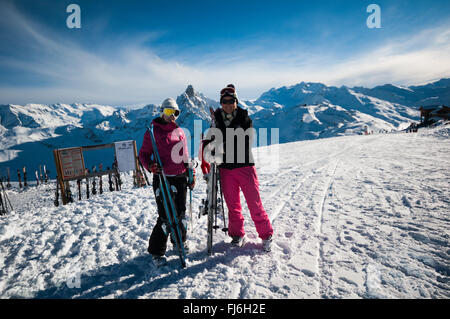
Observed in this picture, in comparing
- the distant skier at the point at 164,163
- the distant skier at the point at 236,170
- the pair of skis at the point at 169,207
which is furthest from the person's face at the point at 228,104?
the pair of skis at the point at 169,207

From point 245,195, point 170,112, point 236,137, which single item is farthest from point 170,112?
point 245,195

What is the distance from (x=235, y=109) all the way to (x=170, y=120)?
1166 millimetres

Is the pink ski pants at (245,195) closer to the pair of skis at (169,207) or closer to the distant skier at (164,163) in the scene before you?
the distant skier at (164,163)

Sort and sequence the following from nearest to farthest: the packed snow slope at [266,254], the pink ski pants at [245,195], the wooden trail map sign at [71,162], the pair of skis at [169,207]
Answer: the packed snow slope at [266,254] → the pair of skis at [169,207] → the pink ski pants at [245,195] → the wooden trail map sign at [71,162]

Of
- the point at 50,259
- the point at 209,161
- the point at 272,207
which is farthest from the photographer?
the point at 272,207

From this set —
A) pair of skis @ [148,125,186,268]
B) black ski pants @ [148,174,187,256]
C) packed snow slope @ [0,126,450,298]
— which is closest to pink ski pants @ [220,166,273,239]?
packed snow slope @ [0,126,450,298]

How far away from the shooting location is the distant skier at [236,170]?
3.46 m

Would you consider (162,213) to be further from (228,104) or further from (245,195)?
(228,104)

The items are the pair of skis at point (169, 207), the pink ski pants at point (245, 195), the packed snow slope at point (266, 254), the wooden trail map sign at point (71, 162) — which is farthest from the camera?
the wooden trail map sign at point (71, 162)

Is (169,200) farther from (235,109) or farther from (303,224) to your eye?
(303,224)

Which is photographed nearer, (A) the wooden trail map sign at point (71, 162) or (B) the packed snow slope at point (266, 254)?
(B) the packed snow slope at point (266, 254)

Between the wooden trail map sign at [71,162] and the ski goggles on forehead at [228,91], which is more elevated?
the ski goggles on forehead at [228,91]

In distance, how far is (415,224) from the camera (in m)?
4.13
